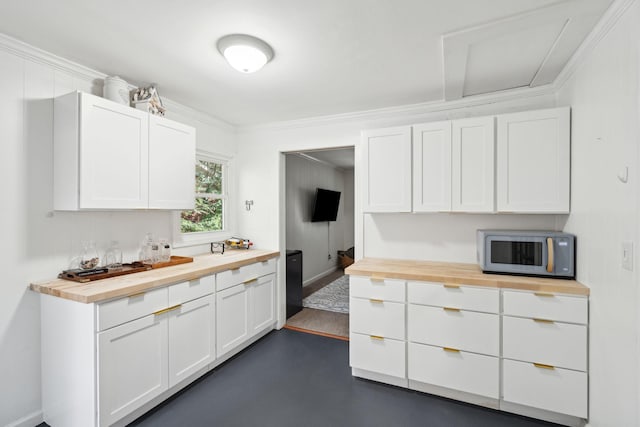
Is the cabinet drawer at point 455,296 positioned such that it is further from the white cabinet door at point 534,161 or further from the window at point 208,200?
the window at point 208,200

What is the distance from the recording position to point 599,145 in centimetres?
173

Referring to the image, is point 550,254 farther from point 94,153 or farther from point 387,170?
point 94,153

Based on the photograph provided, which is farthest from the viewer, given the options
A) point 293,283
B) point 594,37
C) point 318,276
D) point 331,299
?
point 318,276

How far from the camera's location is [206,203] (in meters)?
3.46

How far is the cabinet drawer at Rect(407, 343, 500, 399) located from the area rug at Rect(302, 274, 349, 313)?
1828mm

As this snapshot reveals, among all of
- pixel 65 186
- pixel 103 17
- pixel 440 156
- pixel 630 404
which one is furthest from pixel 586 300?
pixel 65 186

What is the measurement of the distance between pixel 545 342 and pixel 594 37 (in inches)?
73.3

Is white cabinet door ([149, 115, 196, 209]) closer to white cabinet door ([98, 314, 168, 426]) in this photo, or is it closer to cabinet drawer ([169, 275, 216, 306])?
cabinet drawer ([169, 275, 216, 306])

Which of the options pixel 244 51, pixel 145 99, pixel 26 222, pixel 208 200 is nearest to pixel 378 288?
pixel 244 51

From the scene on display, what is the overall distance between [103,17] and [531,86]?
10.0 ft

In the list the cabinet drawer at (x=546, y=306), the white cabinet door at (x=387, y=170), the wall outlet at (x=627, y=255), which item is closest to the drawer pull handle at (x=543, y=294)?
the cabinet drawer at (x=546, y=306)

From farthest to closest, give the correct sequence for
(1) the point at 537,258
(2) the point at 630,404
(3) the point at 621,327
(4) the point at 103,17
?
1. (1) the point at 537,258
2. (4) the point at 103,17
3. (3) the point at 621,327
4. (2) the point at 630,404

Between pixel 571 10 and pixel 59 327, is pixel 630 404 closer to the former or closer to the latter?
pixel 571 10

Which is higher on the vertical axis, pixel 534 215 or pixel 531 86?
pixel 531 86
